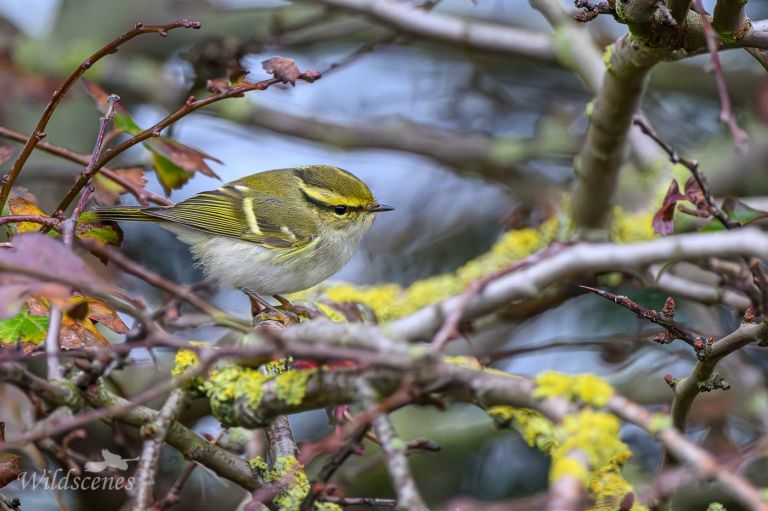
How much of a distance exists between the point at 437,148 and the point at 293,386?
3.53 m

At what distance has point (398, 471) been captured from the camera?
3.97ft

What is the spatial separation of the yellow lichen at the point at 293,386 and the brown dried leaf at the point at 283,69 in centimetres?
82

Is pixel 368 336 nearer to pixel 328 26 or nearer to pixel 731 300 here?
pixel 731 300

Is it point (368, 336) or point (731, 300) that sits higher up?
point (368, 336)

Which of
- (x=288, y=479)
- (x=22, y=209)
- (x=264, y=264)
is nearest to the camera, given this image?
(x=288, y=479)

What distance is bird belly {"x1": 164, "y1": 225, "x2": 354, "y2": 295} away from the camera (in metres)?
3.57

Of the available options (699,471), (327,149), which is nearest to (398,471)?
(699,471)

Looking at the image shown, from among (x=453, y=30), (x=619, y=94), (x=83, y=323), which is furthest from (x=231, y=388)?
(x=453, y=30)

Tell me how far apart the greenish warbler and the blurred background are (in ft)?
1.38

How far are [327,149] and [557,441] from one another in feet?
10.8

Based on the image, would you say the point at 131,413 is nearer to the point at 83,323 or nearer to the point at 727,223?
the point at 83,323

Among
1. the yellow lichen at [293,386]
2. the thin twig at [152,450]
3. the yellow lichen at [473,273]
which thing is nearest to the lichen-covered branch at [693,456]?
the yellow lichen at [293,386]

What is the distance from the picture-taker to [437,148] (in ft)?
16.4

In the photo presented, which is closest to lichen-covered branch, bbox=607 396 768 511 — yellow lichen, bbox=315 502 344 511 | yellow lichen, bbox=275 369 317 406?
yellow lichen, bbox=275 369 317 406
